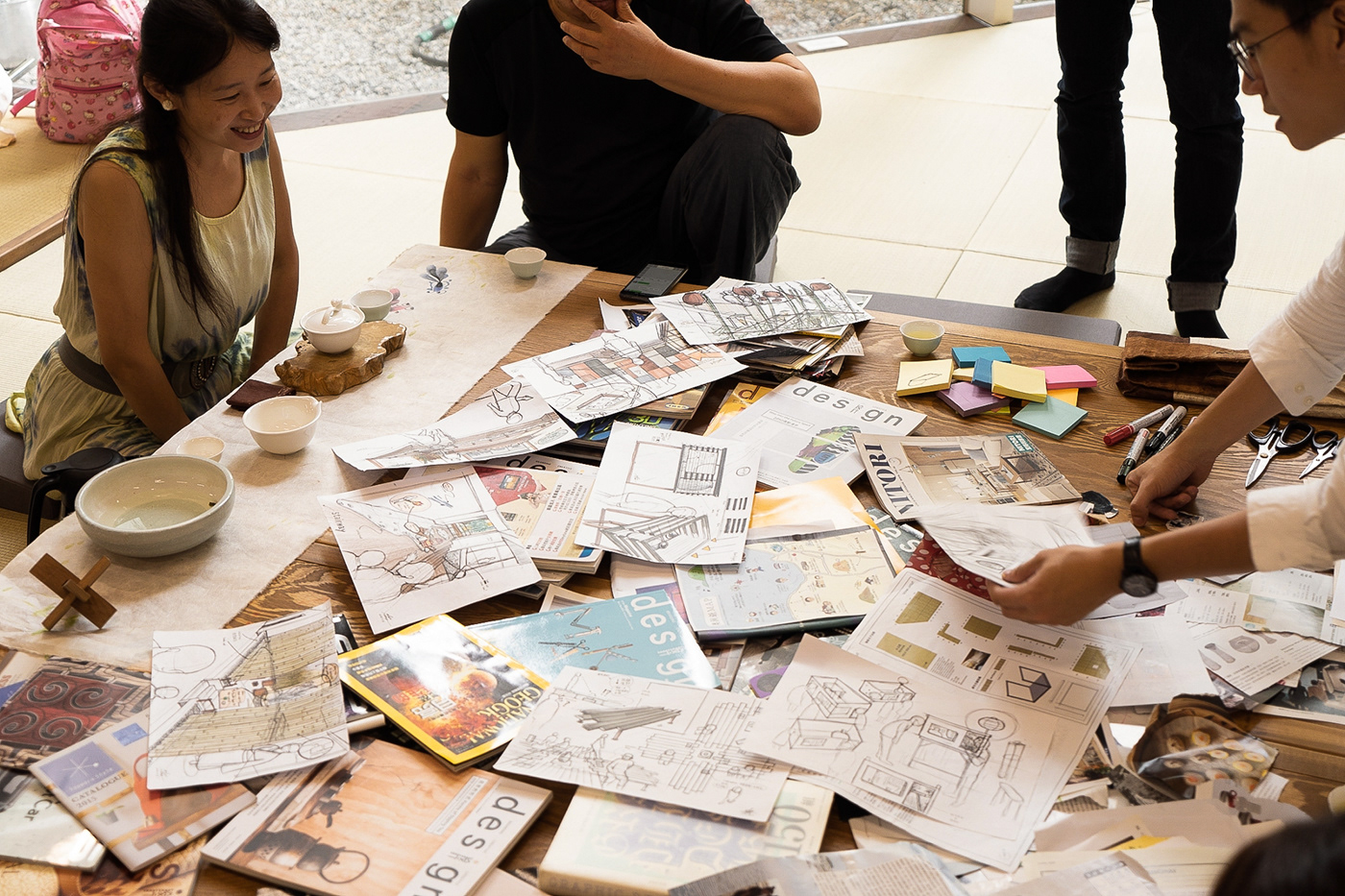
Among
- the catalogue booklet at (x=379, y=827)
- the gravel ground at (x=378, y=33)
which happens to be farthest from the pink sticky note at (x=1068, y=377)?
the gravel ground at (x=378, y=33)

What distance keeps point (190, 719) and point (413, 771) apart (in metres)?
0.23

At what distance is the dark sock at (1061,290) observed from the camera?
2570 millimetres

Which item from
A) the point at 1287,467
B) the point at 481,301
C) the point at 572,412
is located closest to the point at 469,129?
the point at 481,301

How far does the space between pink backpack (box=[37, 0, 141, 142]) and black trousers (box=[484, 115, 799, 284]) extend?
7.47 feet

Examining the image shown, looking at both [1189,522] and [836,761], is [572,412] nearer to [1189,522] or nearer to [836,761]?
[836,761]

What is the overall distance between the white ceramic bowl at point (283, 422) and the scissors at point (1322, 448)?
129 centimetres

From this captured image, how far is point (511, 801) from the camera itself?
90 centimetres

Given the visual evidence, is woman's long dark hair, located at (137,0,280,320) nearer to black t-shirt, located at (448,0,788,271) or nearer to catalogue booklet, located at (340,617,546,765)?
black t-shirt, located at (448,0,788,271)

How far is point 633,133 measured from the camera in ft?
6.70

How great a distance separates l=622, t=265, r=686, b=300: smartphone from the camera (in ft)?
5.73

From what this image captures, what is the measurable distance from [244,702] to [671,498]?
1.75ft

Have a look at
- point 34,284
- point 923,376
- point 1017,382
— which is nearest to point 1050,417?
point 1017,382

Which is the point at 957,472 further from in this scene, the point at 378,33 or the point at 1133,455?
the point at 378,33

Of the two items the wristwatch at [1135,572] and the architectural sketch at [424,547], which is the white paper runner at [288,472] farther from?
the wristwatch at [1135,572]
